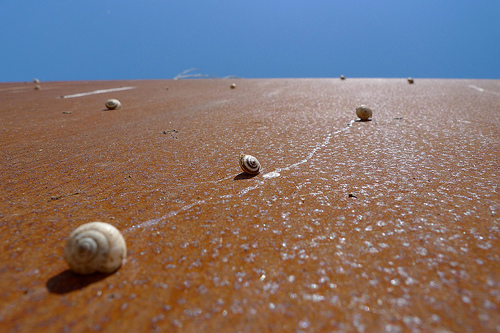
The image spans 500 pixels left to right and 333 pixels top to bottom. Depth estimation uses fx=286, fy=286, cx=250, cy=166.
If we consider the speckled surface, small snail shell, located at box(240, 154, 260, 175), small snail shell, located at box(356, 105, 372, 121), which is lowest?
the speckled surface

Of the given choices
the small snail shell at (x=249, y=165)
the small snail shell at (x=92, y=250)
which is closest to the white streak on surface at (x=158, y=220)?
the small snail shell at (x=92, y=250)

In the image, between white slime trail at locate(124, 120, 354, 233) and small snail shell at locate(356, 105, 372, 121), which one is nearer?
white slime trail at locate(124, 120, 354, 233)

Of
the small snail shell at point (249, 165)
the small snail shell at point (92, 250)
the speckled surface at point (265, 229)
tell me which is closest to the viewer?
the speckled surface at point (265, 229)

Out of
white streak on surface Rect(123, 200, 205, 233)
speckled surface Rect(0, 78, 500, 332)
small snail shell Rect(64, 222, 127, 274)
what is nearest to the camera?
speckled surface Rect(0, 78, 500, 332)

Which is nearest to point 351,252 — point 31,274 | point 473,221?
point 473,221

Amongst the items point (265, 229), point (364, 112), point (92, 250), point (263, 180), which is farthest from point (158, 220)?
point (364, 112)

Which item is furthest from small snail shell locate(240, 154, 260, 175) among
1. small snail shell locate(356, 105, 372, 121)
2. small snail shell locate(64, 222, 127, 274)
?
small snail shell locate(356, 105, 372, 121)

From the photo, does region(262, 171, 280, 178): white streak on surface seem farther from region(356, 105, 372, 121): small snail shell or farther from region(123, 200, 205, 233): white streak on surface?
region(356, 105, 372, 121): small snail shell

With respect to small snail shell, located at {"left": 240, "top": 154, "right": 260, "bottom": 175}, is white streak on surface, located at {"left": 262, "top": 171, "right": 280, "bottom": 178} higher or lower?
lower

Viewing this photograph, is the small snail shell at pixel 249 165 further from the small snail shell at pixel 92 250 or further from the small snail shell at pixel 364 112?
the small snail shell at pixel 364 112
